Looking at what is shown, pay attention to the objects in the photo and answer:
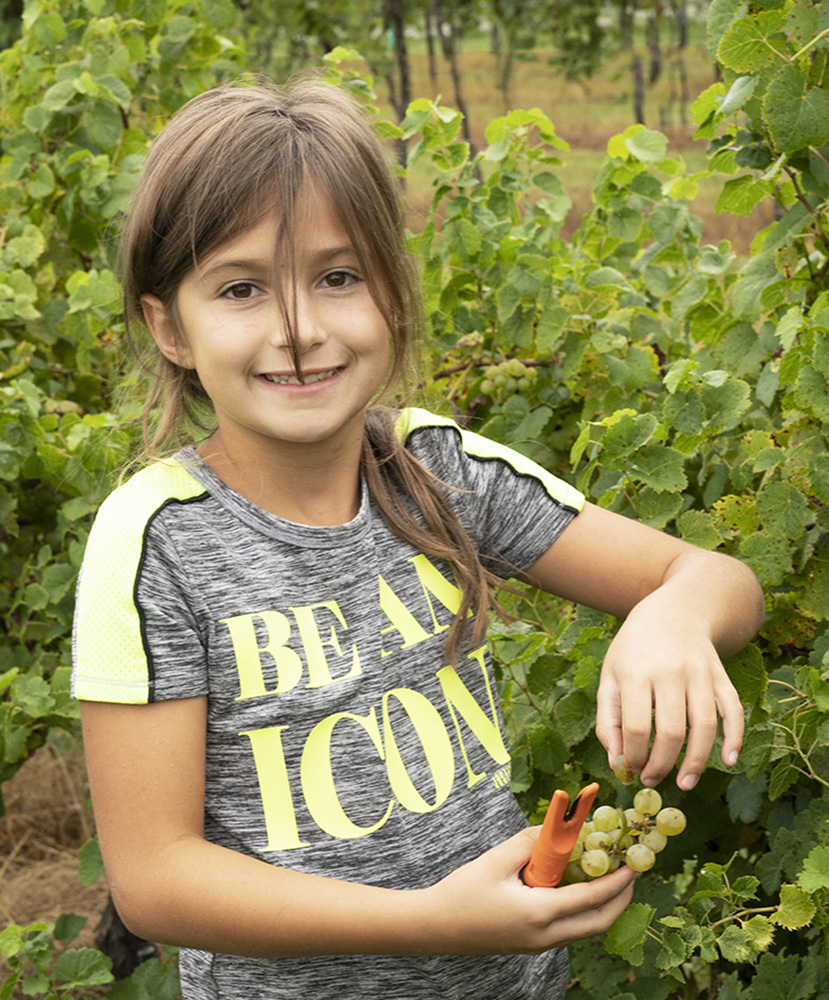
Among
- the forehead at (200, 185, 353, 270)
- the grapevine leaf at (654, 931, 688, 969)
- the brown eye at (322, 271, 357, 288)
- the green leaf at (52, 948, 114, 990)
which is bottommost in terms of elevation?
the green leaf at (52, 948, 114, 990)

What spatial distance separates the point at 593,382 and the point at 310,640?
36.3 inches

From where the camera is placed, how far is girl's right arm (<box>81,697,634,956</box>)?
0.93m

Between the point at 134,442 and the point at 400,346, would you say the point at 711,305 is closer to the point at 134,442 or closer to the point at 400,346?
the point at 400,346

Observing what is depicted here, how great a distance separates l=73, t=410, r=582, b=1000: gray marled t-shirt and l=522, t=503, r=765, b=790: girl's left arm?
6.5 inches

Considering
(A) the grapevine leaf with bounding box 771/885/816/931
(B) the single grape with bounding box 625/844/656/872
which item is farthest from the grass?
(B) the single grape with bounding box 625/844/656/872

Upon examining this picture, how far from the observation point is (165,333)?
117 centimetres

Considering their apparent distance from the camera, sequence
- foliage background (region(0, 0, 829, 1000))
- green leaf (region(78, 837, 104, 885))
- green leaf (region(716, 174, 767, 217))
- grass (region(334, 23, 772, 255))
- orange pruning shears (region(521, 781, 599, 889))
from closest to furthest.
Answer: orange pruning shears (region(521, 781, 599, 889)), foliage background (region(0, 0, 829, 1000)), green leaf (region(716, 174, 767, 217)), green leaf (region(78, 837, 104, 885)), grass (region(334, 23, 772, 255))

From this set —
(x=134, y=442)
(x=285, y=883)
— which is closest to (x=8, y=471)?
(x=134, y=442)

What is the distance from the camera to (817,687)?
1.13 meters

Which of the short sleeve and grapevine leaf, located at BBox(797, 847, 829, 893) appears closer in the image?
grapevine leaf, located at BBox(797, 847, 829, 893)

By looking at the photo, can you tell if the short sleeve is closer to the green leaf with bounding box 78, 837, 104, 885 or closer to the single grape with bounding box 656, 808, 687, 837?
the single grape with bounding box 656, 808, 687, 837

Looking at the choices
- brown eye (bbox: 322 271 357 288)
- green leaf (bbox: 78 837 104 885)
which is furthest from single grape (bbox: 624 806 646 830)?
green leaf (bbox: 78 837 104 885)

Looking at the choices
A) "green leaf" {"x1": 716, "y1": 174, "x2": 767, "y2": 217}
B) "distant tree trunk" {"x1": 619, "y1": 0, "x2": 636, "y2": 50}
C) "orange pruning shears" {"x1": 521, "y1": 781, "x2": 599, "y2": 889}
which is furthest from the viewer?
"distant tree trunk" {"x1": 619, "y1": 0, "x2": 636, "y2": 50}

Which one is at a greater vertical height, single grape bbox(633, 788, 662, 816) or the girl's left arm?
the girl's left arm
